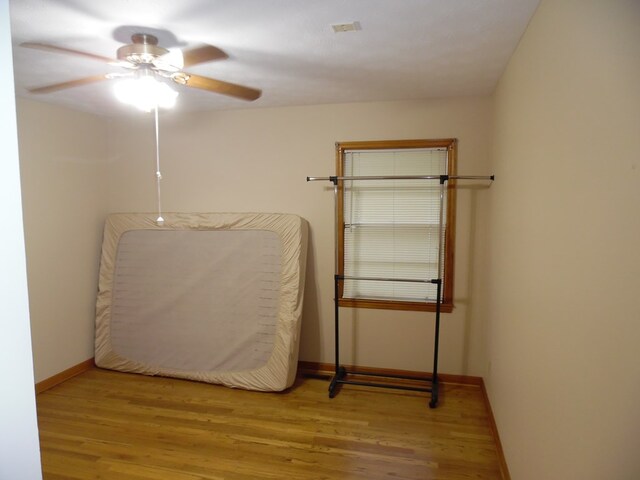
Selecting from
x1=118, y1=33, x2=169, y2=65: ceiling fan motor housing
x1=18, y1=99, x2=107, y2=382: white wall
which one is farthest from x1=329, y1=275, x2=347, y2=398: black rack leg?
x1=18, y1=99, x2=107, y2=382: white wall

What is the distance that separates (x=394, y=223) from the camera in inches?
133

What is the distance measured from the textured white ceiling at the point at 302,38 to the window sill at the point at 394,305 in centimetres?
174

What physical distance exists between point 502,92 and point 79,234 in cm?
372

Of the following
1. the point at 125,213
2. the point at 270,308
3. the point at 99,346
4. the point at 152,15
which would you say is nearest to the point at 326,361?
the point at 270,308

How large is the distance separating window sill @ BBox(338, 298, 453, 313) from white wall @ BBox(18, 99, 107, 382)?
245 cm

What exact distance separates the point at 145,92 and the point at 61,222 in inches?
87.0

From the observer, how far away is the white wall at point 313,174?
3.24m

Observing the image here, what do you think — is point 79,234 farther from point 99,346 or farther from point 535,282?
point 535,282

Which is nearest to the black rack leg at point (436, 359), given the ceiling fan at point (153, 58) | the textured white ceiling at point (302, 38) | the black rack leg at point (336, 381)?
the black rack leg at point (336, 381)

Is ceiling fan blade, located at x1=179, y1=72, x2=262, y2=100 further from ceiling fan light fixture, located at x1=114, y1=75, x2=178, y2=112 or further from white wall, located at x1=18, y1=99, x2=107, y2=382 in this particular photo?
white wall, located at x1=18, y1=99, x2=107, y2=382

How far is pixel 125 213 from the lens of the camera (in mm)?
3793

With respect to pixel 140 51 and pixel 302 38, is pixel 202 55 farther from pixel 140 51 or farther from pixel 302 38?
pixel 302 38

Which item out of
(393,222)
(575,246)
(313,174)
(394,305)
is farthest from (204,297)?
(575,246)

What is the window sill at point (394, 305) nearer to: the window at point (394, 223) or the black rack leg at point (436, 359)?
the window at point (394, 223)
